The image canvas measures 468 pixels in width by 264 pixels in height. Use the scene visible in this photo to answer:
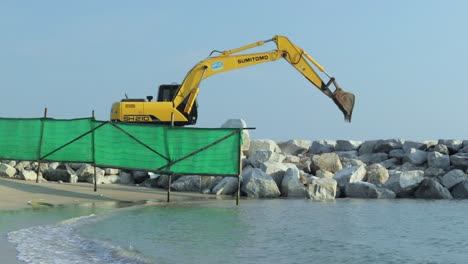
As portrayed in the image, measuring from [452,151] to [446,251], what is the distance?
16279 millimetres

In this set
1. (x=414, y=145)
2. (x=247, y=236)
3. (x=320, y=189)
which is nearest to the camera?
(x=247, y=236)

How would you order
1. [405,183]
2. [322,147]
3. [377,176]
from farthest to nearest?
[322,147]
[377,176]
[405,183]

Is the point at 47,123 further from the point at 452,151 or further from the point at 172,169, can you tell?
the point at 452,151

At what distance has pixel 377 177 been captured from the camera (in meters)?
19.8

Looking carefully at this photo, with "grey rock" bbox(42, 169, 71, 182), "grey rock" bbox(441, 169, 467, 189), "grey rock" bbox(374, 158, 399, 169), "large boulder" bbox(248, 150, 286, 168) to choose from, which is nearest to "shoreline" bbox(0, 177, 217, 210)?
"grey rock" bbox(42, 169, 71, 182)

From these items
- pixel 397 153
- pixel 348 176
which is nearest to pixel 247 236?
pixel 348 176

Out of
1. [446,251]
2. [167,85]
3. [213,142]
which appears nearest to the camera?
[446,251]

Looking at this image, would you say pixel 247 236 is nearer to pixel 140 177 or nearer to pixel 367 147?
pixel 140 177

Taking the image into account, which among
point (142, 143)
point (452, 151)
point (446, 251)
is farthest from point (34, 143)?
point (452, 151)

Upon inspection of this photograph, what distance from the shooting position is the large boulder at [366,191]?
18109 millimetres

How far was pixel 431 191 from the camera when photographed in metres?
18.6

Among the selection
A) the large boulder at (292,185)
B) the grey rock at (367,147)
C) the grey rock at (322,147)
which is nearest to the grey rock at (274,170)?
the large boulder at (292,185)

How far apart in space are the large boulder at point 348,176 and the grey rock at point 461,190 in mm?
2887

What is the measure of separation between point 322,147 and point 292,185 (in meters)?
9.01
